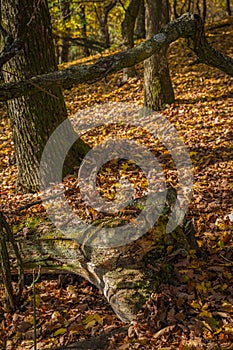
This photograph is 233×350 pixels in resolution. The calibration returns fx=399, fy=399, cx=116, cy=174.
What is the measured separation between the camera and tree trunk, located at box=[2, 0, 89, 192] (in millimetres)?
5691

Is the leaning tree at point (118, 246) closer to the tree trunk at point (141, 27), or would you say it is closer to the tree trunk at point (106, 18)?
the tree trunk at point (106, 18)

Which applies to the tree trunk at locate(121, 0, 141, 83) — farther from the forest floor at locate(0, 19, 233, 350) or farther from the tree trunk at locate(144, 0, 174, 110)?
the forest floor at locate(0, 19, 233, 350)

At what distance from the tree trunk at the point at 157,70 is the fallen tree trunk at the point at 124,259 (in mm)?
5155

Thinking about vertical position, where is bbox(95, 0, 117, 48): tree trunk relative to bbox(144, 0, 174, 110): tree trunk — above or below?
above

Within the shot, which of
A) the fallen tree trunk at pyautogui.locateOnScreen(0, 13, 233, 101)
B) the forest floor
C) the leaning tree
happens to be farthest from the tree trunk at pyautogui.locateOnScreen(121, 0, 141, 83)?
the leaning tree

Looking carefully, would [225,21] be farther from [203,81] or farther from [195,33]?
[195,33]

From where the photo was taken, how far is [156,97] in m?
9.23

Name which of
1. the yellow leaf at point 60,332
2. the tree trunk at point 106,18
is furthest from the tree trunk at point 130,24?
the yellow leaf at point 60,332

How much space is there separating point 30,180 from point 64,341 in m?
3.15

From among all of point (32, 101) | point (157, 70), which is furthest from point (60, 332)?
point (157, 70)

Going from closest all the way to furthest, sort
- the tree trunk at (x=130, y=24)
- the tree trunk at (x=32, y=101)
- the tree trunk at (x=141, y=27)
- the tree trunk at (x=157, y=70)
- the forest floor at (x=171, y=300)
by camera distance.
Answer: the forest floor at (x=171, y=300) → the tree trunk at (x=32, y=101) → the tree trunk at (x=157, y=70) → the tree trunk at (x=130, y=24) → the tree trunk at (x=141, y=27)

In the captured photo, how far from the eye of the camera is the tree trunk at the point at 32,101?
18.7 feet

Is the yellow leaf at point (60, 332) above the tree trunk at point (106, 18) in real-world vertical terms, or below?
below

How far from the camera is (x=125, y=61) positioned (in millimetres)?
4191
